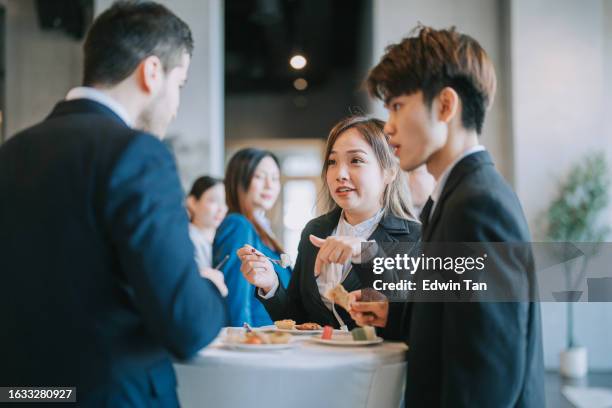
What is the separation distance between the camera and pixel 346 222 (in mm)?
2291

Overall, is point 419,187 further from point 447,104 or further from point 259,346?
point 259,346

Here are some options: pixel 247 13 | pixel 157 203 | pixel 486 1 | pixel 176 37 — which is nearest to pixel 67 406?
pixel 157 203

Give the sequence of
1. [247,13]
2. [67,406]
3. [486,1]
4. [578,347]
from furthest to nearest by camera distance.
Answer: [247,13] < [486,1] < [578,347] < [67,406]

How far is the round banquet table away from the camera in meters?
1.41

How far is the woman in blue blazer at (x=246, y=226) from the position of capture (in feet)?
10.2

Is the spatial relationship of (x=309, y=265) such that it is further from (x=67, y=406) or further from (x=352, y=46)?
(x=352, y=46)

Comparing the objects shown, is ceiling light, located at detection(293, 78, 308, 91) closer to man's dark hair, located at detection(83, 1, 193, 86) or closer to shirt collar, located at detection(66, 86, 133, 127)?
man's dark hair, located at detection(83, 1, 193, 86)

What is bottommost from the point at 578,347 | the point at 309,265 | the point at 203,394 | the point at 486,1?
the point at 578,347

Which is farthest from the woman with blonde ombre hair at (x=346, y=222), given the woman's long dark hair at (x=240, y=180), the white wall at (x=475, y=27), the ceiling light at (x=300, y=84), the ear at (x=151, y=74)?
the ceiling light at (x=300, y=84)

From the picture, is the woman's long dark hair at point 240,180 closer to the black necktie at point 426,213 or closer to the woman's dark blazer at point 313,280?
the woman's dark blazer at point 313,280

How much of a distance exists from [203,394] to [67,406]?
0.35m

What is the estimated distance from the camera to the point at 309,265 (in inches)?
87.7

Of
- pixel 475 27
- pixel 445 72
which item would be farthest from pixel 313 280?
pixel 475 27

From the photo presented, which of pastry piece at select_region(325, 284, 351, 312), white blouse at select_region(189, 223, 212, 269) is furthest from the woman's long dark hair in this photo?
pastry piece at select_region(325, 284, 351, 312)
